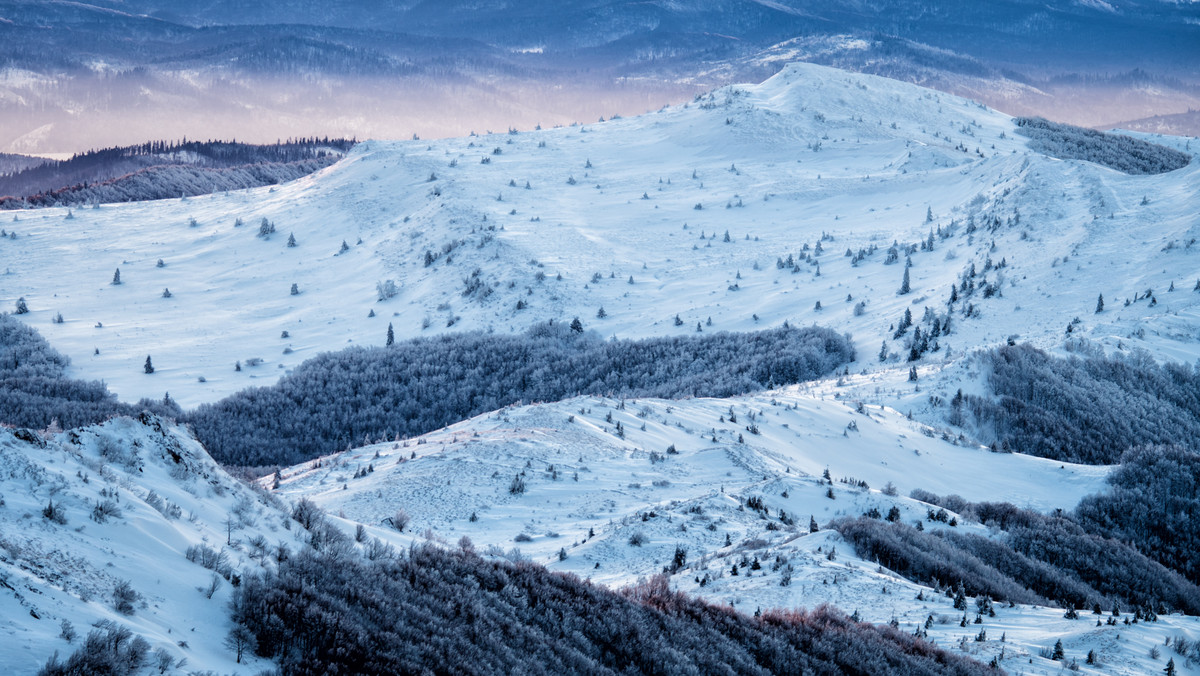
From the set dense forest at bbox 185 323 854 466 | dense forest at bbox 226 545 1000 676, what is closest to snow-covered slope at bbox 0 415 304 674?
dense forest at bbox 226 545 1000 676

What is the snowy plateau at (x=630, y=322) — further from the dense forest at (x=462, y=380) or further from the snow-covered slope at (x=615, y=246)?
the dense forest at (x=462, y=380)

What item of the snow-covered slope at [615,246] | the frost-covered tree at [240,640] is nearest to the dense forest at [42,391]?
the snow-covered slope at [615,246]

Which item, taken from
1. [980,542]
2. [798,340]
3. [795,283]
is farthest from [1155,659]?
[795,283]

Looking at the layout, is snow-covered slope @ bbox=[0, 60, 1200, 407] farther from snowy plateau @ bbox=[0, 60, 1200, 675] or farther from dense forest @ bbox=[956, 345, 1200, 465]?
dense forest @ bbox=[956, 345, 1200, 465]

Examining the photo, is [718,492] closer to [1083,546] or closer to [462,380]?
[1083,546]

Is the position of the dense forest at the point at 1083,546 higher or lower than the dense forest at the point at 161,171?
lower

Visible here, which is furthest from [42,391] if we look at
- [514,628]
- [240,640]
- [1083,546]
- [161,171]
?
[161,171]
